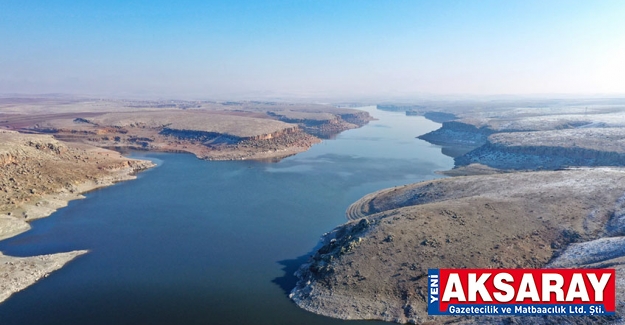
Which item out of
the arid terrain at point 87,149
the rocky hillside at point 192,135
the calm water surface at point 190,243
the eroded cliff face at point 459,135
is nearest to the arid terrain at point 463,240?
the calm water surface at point 190,243

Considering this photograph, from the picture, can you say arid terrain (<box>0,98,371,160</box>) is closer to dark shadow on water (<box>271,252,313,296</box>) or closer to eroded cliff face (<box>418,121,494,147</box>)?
Result: eroded cliff face (<box>418,121,494,147</box>)

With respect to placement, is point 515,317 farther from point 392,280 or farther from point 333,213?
point 333,213

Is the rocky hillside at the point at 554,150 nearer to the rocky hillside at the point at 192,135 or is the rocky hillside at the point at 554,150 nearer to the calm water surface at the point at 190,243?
the calm water surface at the point at 190,243

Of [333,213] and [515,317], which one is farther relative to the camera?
[333,213]

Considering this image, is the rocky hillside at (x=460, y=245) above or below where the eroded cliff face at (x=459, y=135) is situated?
below

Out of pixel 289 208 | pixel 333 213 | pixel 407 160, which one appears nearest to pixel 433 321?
pixel 333 213

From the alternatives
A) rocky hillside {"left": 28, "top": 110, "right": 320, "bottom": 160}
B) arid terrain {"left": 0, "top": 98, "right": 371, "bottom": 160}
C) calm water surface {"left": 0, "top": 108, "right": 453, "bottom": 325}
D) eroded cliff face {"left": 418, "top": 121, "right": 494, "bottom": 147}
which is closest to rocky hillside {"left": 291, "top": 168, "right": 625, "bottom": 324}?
calm water surface {"left": 0, "top": 108, "right": 453, "bottom": 325}
